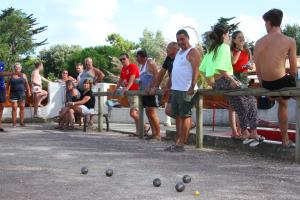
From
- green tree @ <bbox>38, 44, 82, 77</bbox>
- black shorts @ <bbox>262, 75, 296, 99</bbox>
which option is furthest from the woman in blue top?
green tree @ <bbox>38, 44, 82, 77</bbox>

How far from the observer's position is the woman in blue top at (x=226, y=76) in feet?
27.2

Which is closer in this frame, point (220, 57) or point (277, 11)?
point (277, 11)

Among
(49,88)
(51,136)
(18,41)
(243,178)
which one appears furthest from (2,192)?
(18,41)

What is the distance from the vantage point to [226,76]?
8320 millimetres

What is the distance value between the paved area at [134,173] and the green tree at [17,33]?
6579 centimetres

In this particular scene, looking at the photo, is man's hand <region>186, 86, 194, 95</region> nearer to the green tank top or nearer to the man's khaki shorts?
the green tank top

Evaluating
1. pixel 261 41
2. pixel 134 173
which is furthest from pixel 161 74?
pixel 134 173

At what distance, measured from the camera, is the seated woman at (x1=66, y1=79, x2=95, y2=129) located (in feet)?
43.4

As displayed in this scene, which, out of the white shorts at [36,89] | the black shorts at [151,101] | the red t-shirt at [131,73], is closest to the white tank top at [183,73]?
the black shorts at [151,101]

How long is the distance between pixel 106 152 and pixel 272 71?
2796 millimetres

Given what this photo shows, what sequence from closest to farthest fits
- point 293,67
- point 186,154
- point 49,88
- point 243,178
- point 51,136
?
point 243,178, point 293,67, point 186,154, point 51,136, point 49,88

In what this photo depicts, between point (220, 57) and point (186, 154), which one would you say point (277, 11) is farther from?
point (186, 154)

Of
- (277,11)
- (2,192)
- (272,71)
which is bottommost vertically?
(2,192)

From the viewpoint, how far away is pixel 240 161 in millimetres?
7434
